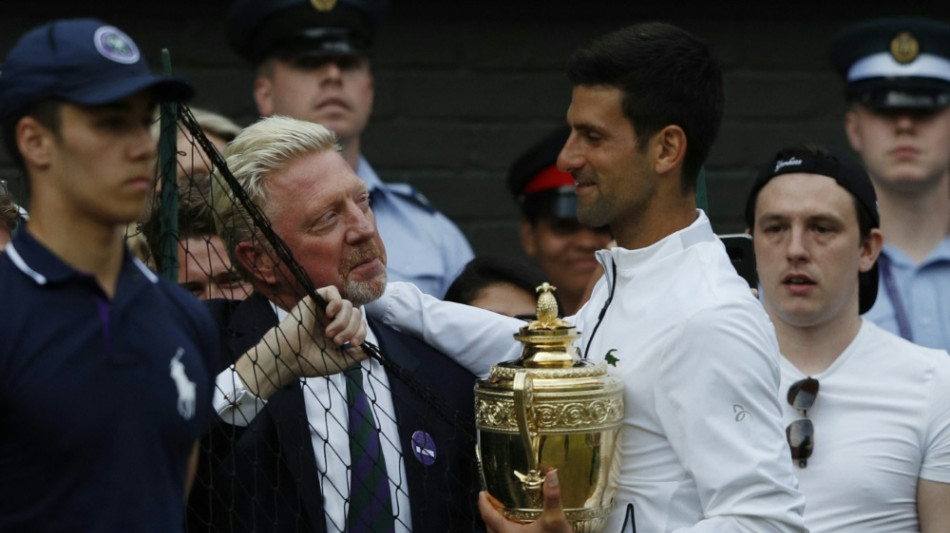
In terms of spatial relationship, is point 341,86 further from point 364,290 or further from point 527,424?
point 527,424

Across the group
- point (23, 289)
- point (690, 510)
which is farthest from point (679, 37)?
point (23, 289)

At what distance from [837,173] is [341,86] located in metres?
1.56

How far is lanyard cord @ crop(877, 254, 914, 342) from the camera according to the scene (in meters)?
4.29

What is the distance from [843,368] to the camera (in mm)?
3557

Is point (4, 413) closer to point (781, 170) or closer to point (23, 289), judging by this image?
point (23, 289)

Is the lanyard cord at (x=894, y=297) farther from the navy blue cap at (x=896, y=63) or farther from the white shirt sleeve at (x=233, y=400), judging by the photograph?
the white shirt sleeve at (x=233, y=400)

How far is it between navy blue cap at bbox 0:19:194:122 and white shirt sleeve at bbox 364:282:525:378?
1.22 metres

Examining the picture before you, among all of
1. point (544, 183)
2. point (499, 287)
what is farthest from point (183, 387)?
point (544, 183)

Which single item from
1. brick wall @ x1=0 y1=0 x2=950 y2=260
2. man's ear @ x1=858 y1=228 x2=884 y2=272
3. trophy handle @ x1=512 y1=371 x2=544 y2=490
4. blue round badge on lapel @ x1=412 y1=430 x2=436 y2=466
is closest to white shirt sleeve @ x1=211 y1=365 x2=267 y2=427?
blue round badge on lapel @ x1=412 y1=430 x2=436 y2=466

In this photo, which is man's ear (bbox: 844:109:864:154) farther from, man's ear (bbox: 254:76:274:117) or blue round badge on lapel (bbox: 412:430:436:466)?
blue round badge on lapel (bbox: 412:430:436:466)

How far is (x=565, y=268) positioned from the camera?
15.4ft

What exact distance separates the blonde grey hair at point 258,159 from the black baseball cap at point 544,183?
1.57m

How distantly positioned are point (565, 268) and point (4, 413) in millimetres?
2840

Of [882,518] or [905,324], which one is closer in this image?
[882,518]
